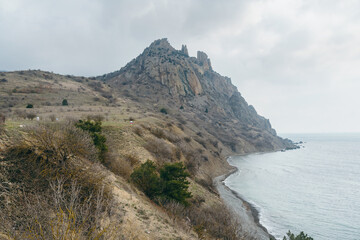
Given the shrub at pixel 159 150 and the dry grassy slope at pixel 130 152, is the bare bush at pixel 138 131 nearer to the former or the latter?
the dry grassy slope at pixel 130 152

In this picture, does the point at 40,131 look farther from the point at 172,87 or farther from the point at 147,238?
the point at 172,87

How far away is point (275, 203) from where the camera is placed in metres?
35.5

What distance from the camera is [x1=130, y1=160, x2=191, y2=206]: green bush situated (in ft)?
56.4

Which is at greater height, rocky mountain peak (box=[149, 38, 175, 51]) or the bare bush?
rocky mountain peak (box=[149, 38, 175, 51])

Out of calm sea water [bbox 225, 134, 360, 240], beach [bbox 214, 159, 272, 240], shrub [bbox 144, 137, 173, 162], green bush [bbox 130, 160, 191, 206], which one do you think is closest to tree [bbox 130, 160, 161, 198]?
green bush [bbox 130, 160, 191, 206]

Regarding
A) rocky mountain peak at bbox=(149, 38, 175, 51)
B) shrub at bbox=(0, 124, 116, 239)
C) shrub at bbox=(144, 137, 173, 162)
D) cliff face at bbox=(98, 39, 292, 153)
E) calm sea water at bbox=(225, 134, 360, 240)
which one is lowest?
calm sea water at bbox=(225, 134, 360, 240)

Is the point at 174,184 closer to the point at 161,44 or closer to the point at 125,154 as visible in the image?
the point at 125,154

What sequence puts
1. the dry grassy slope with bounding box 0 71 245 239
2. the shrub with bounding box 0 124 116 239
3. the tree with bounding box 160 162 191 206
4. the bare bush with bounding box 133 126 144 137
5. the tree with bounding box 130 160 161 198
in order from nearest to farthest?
1. the shrub with bounding box 0 124 116 239
2. the dry grassy slope with bounding box 0 71 245 239
3. the tree with bounding box 130 160 161 198
4. the tree with bounding box 160 162 191 206
5. the bare bush with bounding box 133 126 144 137

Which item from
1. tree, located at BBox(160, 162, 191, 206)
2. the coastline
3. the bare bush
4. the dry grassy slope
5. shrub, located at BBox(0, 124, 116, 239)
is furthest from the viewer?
the bare bush

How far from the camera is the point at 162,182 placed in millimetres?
18594

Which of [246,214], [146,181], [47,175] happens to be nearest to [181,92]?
[246,214]

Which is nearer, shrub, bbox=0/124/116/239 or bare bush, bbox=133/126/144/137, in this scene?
shrub, bbox=0/124/116/239

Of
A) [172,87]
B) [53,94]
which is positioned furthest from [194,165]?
[172,87]

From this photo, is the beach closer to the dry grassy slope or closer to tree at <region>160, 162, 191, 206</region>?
the dry grassy slope
